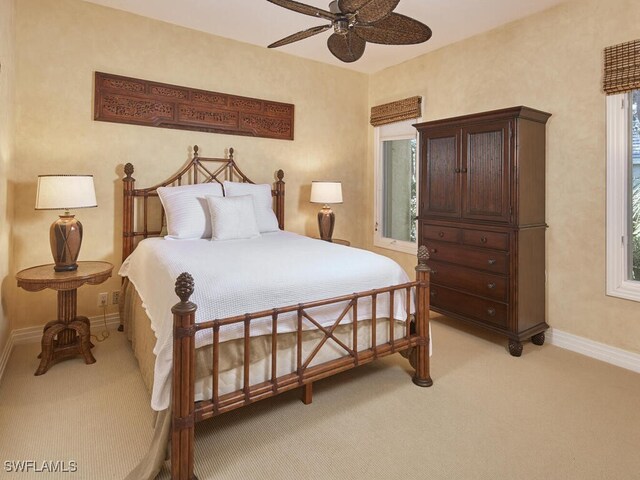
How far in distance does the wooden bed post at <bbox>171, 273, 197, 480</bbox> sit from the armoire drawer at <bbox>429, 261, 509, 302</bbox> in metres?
1.80

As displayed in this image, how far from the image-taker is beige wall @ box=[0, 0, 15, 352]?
8.09ft

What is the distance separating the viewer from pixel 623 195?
269 centimetres

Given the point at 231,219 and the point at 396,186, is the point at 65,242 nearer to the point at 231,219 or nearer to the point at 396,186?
the point at 231,219

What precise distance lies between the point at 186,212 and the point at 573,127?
3.13 m

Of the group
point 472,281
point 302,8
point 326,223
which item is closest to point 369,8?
point 302,8

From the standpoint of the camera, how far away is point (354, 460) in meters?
1.71

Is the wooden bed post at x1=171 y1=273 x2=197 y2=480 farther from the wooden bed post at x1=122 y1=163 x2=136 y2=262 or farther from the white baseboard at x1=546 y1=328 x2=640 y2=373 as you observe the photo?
the white baseboard at x1=546 y1=328 x2=640 y2=373

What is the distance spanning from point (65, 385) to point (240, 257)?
1367 millimetres

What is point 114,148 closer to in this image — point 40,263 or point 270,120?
point 40,263

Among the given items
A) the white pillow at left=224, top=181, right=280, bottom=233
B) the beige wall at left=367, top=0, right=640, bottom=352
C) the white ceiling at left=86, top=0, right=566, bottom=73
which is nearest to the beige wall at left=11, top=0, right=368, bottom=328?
the white ceiling at left=86, top=0, right=566, bottom=73

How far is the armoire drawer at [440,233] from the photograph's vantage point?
10.6 ft

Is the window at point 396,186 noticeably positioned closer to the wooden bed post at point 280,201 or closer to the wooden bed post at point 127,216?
the wooden bed post at point 280,201

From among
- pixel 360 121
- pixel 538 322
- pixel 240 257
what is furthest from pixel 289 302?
pixel 360 121

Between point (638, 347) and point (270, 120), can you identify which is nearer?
point (638, 347)
